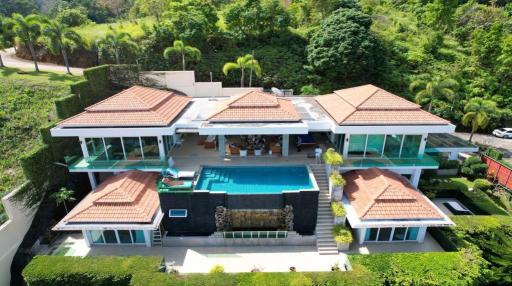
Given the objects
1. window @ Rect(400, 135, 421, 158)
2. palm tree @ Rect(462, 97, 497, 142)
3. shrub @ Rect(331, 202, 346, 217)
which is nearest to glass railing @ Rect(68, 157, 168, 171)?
shrub @ Rect(331, 202, 346, 217)

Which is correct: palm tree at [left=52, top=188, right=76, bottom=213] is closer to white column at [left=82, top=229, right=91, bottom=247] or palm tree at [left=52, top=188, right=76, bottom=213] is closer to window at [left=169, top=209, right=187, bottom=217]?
white column at [left=82, top=229, right=91, bottom=247]

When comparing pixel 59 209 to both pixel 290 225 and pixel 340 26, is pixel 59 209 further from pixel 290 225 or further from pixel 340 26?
pixel 340 26

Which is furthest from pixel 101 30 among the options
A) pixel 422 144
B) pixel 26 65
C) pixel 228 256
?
pixel 422 144

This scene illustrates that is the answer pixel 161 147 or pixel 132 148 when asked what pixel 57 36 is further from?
pixel 161 147

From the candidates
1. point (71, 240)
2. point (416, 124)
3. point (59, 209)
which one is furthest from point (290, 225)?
point (59, 209)

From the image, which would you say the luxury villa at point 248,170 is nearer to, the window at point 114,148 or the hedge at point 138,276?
the window at point 114,148

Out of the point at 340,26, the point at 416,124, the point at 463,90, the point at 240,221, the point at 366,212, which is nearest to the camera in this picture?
the point at 366,212

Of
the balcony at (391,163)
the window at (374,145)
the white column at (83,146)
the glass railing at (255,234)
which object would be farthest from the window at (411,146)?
the white column at (83,146)
